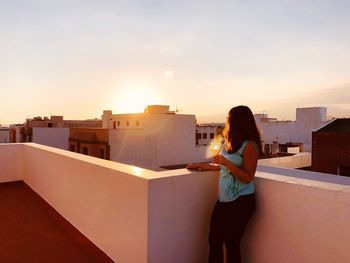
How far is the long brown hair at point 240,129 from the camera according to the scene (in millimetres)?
2410

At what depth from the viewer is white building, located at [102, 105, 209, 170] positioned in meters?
28.6

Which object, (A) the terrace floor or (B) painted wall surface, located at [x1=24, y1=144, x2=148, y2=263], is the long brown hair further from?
(A) the terrace floor

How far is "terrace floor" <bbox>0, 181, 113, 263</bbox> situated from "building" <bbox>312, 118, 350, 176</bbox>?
48.2ft

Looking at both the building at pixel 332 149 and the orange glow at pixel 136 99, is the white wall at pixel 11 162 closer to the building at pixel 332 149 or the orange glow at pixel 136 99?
the building at pixel 332 149

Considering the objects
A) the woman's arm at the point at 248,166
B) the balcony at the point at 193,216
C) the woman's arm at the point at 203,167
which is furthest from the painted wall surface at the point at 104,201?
the woman's arm at the point at 248,166

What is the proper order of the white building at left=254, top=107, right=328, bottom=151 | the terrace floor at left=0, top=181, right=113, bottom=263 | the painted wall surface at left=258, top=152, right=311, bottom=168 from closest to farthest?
the terrace floor at left=0, top=181, right=113, bottom=263
the painted wall surface at left=258, top=152, right=311, bottom=168
the white building at left=254, top=107, right=328, bottom=151

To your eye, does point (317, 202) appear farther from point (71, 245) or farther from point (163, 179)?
point (71, 245)

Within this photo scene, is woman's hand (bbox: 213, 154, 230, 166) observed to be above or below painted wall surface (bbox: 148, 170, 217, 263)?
above

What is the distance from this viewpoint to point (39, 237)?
386 cm

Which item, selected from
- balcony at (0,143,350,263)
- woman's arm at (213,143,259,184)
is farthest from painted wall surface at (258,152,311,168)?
woman's arm at (213,143,259,184)

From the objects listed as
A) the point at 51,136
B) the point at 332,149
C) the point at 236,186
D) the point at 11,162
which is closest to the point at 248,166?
the point at 236,186

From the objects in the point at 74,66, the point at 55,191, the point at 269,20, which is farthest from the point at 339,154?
the point at 74,66

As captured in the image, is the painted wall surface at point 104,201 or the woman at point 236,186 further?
the painted wall surface at point 104,201

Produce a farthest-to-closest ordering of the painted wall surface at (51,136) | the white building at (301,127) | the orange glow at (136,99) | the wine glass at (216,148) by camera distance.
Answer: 1. the orange glow at (136,99)
2. the white building at (301,127)
3. the painted wall surface at (51,136)
4. the wine glass at (216,148)
